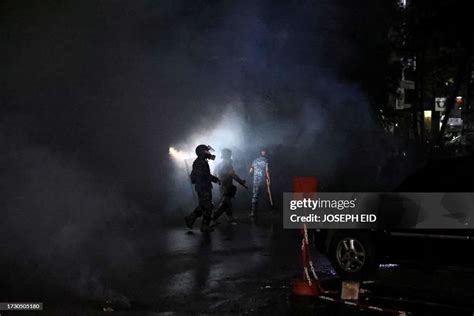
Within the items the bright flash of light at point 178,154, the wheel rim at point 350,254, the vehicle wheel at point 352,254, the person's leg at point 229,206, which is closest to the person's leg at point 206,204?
the person's leg at point 229,206

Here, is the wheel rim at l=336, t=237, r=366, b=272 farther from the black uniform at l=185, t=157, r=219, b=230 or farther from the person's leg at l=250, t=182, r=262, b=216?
the person's leg at l=250, t=182, r=262, b=216

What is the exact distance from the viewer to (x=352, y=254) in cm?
705

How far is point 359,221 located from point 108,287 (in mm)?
3158

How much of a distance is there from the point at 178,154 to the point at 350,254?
7494 millimetres

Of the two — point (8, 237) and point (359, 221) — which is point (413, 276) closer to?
point (359, 221)

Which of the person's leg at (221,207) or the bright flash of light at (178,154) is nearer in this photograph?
the person's leg at (221,207)

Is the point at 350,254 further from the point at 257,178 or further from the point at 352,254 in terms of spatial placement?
the point at 257,178

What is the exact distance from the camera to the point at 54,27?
672 centimetres

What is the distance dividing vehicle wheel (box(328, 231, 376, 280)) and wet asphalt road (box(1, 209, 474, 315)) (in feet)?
0.61

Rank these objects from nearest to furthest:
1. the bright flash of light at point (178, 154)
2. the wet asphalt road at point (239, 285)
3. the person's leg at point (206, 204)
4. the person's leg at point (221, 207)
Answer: the wet asphalt road at point (239, 285) → the person's leg at point (206, 204) → the person's leg at point (221, 207) → the bright flash of light at point (178, 154)

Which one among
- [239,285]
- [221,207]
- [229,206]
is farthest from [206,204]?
[239,285]

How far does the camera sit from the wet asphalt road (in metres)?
5.81

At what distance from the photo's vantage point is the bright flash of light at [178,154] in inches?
529

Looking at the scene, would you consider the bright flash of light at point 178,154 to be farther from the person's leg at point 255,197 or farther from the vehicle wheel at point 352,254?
the vehicle wheel at point 352,254
